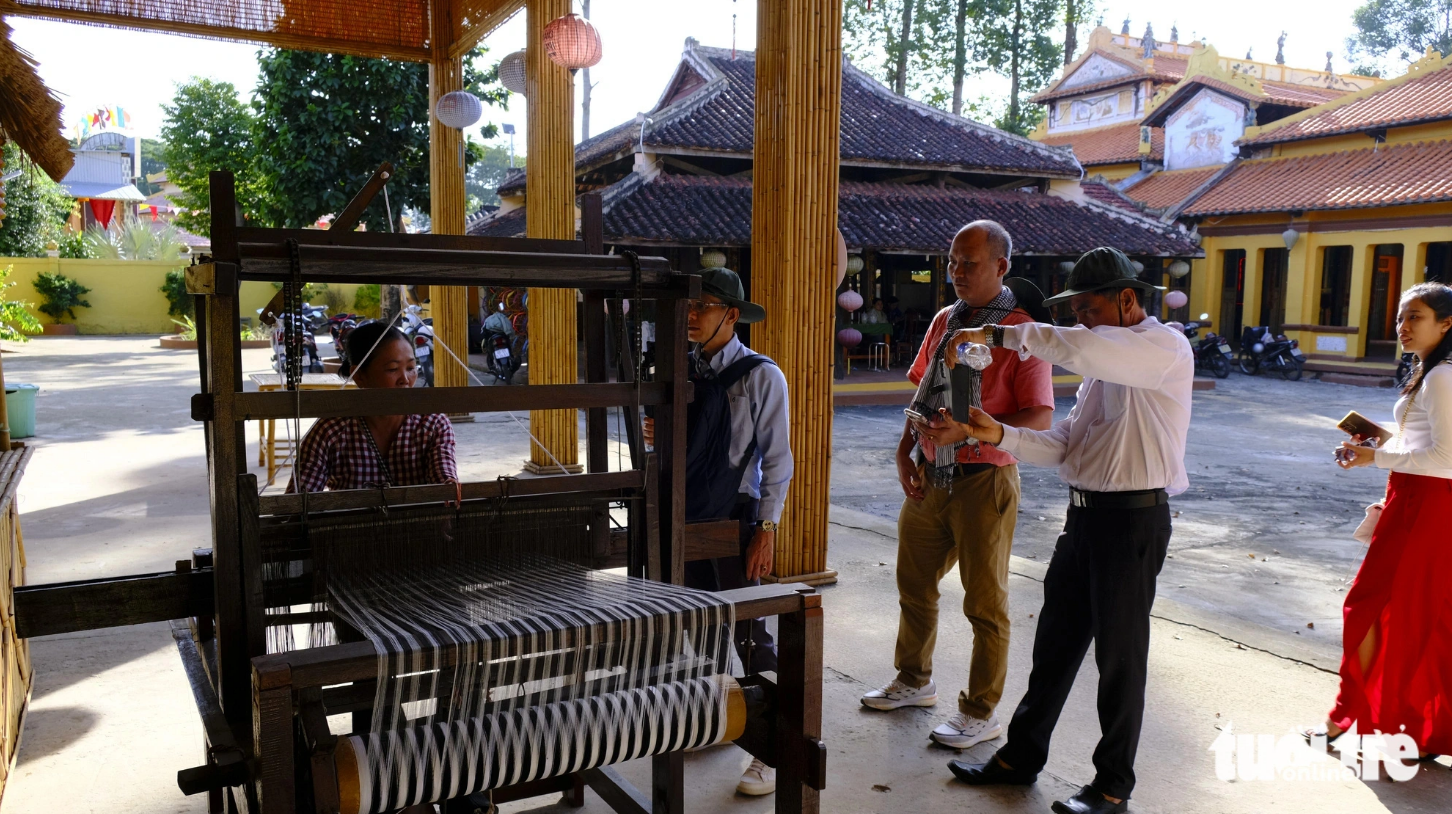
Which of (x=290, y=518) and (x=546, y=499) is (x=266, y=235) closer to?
(x=290, y=518)

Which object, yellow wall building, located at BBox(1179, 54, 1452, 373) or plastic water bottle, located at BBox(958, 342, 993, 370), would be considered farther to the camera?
yellow wall building, located at BBox(1179, 54, 1452, 373)

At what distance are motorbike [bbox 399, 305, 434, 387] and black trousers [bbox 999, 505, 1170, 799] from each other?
9274mm

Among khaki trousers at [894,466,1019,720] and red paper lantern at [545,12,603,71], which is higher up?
red paper lantern at [545,12,603,71]

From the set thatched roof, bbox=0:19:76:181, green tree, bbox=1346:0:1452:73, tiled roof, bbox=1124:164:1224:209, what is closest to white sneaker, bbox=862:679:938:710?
thatched roof, bbox=0:19:76:181

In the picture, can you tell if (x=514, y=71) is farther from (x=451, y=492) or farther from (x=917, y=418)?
(x=451, y=492)

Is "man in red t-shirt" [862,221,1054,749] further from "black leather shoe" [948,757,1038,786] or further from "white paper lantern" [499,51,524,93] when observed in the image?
"white paper lantern" [499,51,524,93]

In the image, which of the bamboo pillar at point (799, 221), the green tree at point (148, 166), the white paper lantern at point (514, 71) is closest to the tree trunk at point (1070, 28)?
the white paper lantern at point (514, 71)

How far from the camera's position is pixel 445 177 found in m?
8.76

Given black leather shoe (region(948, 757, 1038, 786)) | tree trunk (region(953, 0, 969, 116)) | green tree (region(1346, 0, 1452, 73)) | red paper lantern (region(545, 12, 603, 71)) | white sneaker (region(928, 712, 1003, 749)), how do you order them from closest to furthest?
black leather shoe (region(948, 757, 1038, 786)) < white sneaker (region(928, 712, 1003, 749)) < red paper lantern (region(545, 12, 603, 71)) < tree trunk (region(953, 0, 969, 116)) < green tree (region(1346, 0, 1452, 73))

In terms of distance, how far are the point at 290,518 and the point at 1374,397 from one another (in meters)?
16.7

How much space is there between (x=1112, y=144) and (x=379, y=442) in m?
25.5

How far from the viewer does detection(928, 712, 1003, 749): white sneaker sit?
9.93 feet

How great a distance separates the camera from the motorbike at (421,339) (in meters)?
11.5

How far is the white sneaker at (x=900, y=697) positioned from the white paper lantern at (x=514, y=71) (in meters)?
5.33
